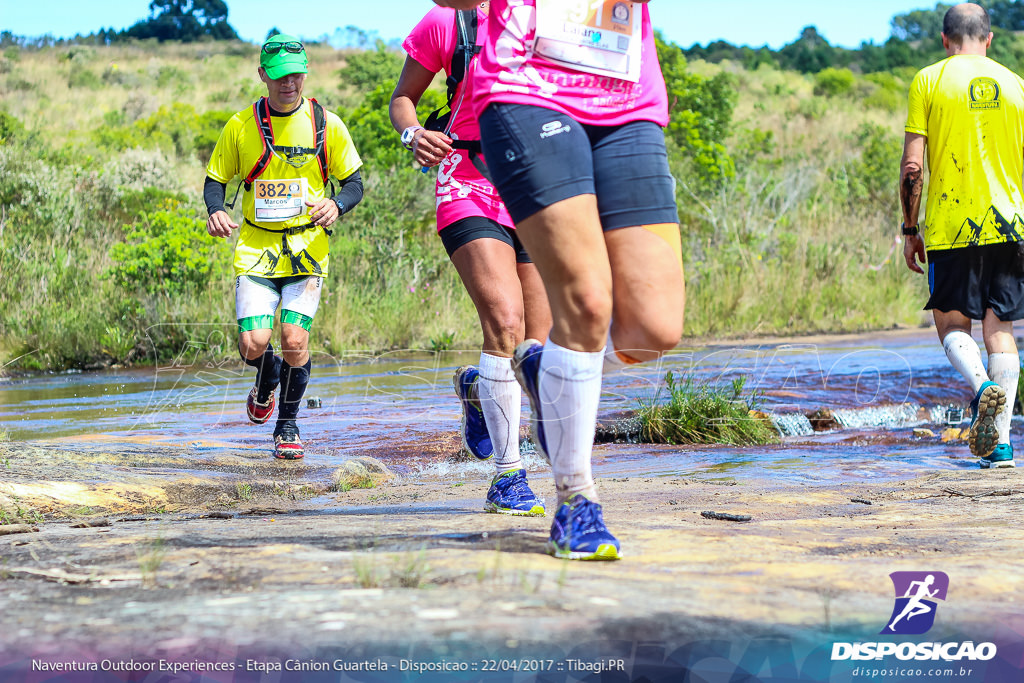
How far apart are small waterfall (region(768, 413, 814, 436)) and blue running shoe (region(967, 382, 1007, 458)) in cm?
235

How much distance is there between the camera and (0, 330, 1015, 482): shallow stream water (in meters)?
6.79

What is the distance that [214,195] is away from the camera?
6680 mm

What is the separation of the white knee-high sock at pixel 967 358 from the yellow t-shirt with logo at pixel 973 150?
1.64 ft

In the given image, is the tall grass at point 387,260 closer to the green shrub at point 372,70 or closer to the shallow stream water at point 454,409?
the shallow stream water at point 454,409

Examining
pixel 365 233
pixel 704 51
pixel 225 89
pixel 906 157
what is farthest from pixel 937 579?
pixel 704 51

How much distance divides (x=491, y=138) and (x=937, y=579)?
1.72 meters

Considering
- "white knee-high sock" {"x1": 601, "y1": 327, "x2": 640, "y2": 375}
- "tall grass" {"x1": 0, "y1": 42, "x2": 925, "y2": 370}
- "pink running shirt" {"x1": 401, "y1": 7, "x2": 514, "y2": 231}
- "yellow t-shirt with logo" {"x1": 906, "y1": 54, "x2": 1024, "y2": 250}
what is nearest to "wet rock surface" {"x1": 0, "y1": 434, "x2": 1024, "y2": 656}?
"white knee-high sock" {"x1": 601, "y1": 327, "x2": 640, "y2": 375}

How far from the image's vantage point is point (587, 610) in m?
2.35

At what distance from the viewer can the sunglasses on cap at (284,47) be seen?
21.3 feet

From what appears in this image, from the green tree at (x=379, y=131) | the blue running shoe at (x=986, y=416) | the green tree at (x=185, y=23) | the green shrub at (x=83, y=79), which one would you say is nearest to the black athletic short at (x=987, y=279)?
the blue running shoe at (x=986, y=416)

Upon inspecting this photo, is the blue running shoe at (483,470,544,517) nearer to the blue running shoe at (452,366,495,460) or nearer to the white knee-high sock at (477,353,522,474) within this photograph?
the white knee-high sock at (477,353,522,474)

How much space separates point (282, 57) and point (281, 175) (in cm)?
69

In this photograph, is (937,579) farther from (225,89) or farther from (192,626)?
(225,89)

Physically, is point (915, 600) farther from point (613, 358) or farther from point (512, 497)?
point (512, 497)
